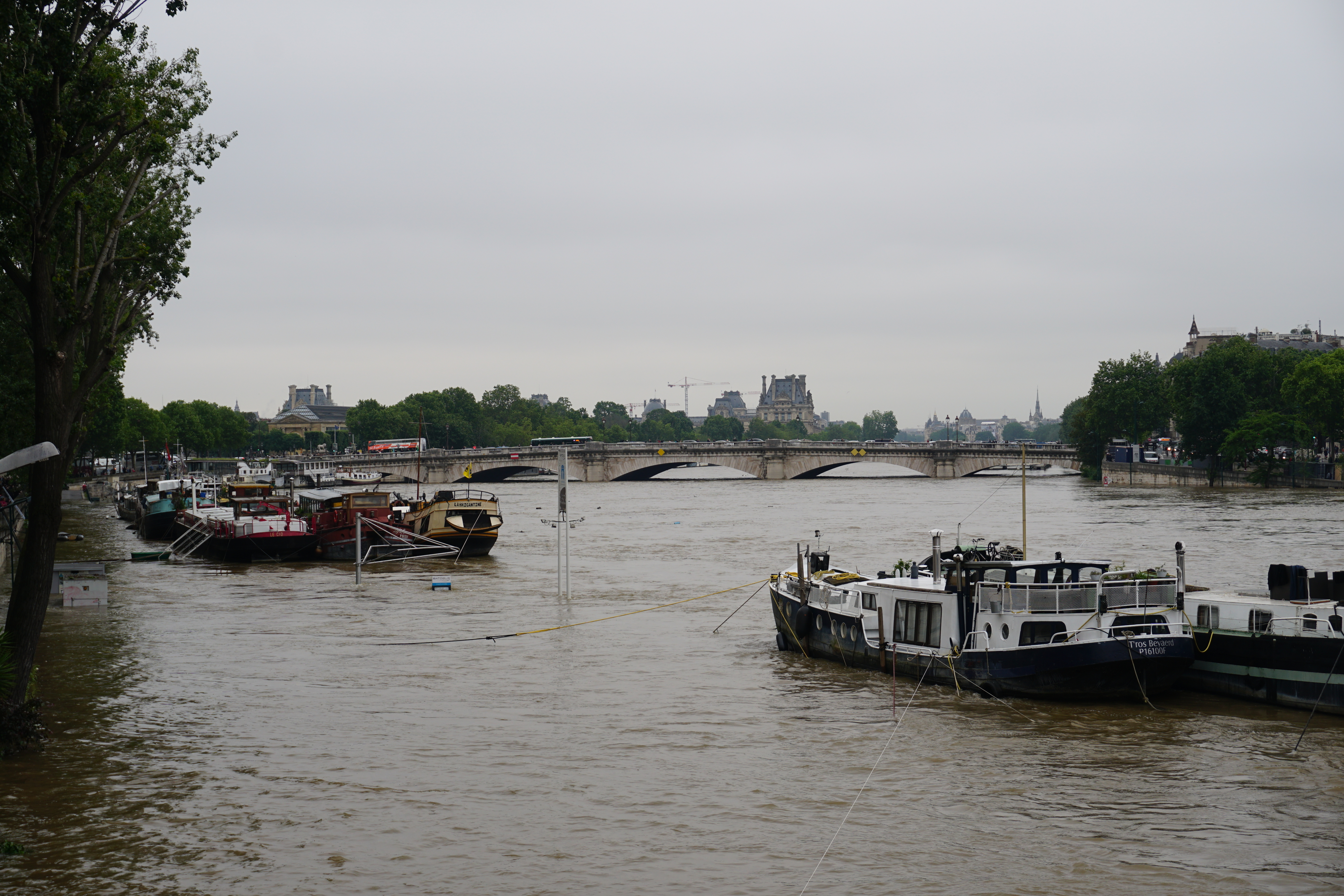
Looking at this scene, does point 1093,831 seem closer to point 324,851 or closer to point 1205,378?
point 324,851

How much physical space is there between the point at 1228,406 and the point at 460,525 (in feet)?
254

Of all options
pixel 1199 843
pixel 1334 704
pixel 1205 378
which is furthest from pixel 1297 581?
pixel 1205 378

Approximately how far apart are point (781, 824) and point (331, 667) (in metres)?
14.4

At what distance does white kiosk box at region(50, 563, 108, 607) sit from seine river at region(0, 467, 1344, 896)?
5.17 feet

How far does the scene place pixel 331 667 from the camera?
27.3 meters

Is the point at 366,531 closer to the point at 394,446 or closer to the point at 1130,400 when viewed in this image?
the point at 1130,400

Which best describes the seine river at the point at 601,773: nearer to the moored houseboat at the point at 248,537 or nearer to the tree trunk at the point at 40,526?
the tree trunk at the point at 40,526

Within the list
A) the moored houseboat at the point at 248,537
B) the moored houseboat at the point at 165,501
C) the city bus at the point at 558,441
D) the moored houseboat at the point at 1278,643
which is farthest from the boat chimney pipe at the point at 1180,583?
the city bus at the point at 558,441

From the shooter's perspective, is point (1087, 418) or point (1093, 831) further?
point (1087, 418)

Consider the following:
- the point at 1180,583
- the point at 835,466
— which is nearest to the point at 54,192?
the point at 1180,583

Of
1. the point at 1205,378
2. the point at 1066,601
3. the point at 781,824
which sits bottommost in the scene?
the point at 781,824

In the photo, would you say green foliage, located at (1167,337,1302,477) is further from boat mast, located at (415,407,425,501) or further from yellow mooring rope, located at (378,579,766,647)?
yellow mooring rope, located at (378,579,766,647)

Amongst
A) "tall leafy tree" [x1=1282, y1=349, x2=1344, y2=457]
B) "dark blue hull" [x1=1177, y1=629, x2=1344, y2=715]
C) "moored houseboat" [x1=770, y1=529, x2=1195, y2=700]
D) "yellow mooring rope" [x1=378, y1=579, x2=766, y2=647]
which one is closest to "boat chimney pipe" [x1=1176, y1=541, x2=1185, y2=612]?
"moored houseboat" [x1=770, y1=529, x2=1195, y2=700]

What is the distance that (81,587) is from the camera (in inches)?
1441
